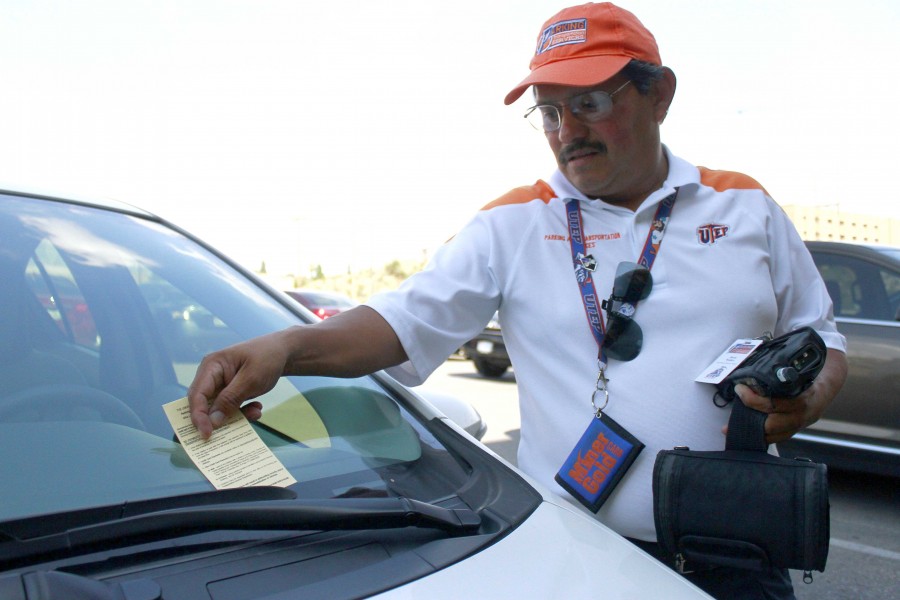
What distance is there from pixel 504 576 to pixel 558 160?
3.35ft

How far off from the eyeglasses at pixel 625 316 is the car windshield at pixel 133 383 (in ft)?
1.26

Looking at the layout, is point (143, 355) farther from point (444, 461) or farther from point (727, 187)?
point (727, 187)

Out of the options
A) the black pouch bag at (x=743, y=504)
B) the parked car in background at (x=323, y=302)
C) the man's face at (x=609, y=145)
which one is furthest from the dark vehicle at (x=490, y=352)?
the black pouch bag at (x=743, y=504)

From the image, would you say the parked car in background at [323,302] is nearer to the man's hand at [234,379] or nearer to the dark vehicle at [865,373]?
the dark vehicle at [865,373]

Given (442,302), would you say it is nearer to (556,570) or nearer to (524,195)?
(524,195)

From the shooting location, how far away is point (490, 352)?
31.8 feet

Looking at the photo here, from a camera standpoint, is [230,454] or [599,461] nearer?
[230,454]

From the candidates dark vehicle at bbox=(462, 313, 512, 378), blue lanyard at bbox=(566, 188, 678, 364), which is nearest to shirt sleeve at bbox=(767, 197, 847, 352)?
blue lanyard at bbox=(566, 188, 678, 364)

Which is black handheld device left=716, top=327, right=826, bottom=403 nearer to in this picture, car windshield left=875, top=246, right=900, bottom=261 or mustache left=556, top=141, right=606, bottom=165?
mustache left=556, top=141, right=606, bottom=165

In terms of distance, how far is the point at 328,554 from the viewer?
43.2 inches

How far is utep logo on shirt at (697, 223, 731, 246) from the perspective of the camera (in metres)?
1.63

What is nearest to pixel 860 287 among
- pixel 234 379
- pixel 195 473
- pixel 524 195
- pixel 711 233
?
pixel 711 233

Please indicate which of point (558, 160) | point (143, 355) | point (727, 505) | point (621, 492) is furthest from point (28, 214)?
point (727, 505)

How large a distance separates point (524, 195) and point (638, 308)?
397 millimetres
